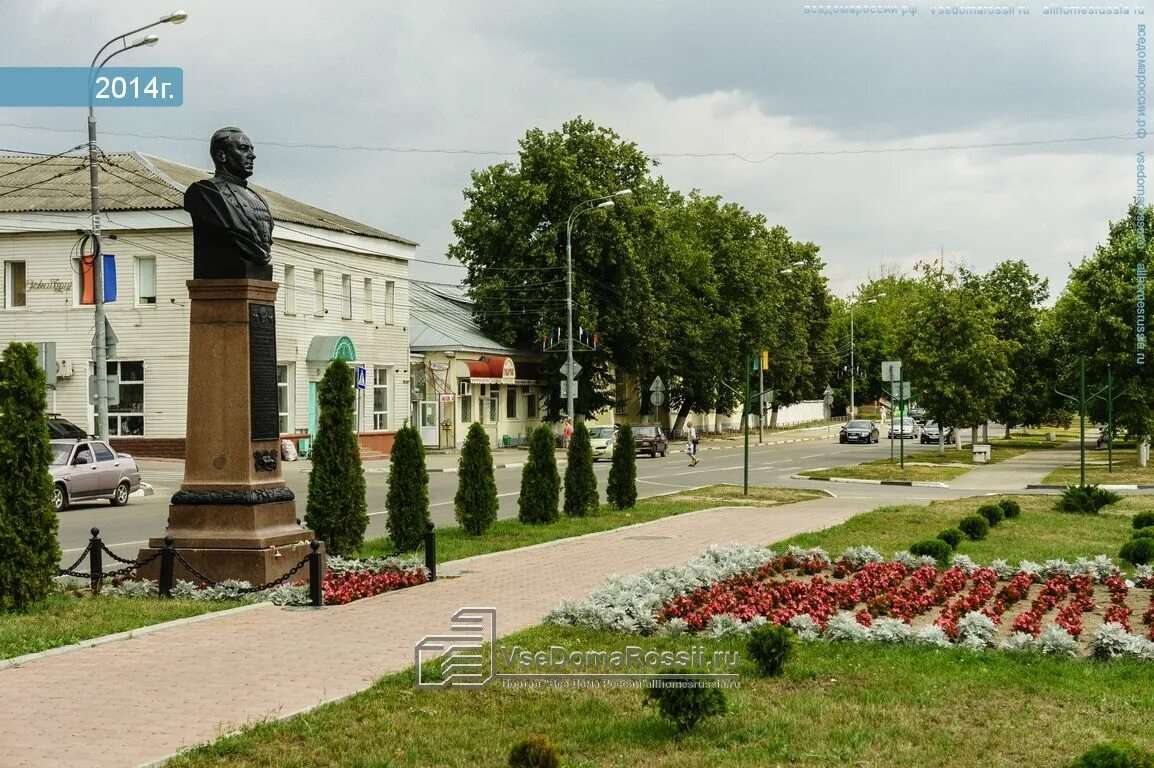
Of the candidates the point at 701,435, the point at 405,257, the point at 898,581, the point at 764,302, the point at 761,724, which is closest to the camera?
the point at 761,724

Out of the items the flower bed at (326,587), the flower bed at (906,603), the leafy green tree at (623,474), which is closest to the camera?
the flower bed at (906,603)

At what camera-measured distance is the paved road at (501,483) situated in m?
21.9

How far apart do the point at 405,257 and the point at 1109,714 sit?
45337 millimetres

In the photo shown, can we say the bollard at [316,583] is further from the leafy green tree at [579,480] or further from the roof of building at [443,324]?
the roof of building at [443,324]

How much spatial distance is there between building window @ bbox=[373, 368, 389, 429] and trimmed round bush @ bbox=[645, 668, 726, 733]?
138ft

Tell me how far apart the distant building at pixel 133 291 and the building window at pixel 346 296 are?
2160mm

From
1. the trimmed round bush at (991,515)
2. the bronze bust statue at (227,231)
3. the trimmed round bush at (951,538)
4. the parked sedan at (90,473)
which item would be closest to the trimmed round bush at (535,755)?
the bronze bust statue at (227,231)

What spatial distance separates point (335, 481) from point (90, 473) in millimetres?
13399

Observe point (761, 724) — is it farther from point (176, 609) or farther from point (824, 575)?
point (824, 575)

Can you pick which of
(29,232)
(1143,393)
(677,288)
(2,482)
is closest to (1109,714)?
(2,482)

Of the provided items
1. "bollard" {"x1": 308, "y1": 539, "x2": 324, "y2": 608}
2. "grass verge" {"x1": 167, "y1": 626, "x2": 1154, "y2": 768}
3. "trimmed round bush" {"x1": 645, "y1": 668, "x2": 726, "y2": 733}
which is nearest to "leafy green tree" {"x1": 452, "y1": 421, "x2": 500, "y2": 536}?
"bollard" {"x1": 308, "y1": 539, "x2": 324, "y2": 608}

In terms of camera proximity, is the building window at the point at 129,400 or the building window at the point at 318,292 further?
the building window at the point at 318,292

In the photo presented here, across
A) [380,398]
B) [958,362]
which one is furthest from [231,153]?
[958,362]

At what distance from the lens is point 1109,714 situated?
25.1ft
